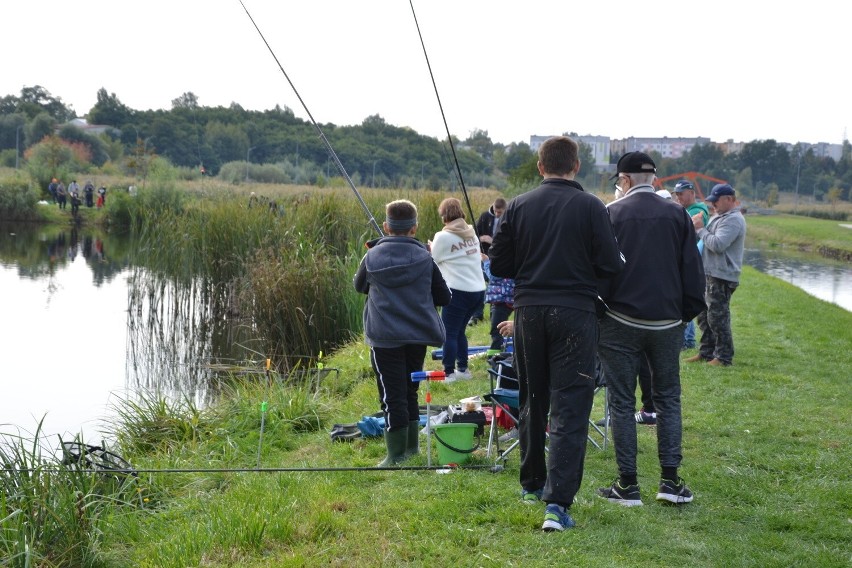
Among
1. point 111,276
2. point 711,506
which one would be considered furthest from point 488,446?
point 111,276

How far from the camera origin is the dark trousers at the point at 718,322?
8.92m

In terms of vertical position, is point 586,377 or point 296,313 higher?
point 586,377

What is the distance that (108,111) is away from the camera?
3408 inches

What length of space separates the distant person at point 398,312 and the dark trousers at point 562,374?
3.86 ft

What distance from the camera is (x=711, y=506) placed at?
513 centimetres

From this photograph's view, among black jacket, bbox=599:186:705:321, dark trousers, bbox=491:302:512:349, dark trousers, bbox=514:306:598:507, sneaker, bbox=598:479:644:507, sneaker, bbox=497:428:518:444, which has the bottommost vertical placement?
sneaker, bbox=497:428:518:444

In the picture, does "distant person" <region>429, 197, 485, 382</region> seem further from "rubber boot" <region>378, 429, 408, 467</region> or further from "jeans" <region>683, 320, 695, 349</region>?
"jeans" <region>683, 320, 695, 349</region>

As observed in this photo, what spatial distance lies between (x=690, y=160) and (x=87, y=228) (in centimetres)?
6958

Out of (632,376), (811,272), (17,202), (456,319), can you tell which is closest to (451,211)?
(456,319)

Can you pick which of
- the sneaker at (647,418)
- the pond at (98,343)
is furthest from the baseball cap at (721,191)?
the pond at (98,343)

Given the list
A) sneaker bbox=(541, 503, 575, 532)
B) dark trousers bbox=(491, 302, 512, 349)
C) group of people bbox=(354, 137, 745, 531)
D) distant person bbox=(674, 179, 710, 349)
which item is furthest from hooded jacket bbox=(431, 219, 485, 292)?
sneaker bbox=(541, 503, 575, 532)

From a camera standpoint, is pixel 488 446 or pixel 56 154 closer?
pixel 488 446

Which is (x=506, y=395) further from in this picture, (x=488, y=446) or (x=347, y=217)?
(x=347, y=217)

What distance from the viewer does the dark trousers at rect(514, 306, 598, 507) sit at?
4570 millimetres
